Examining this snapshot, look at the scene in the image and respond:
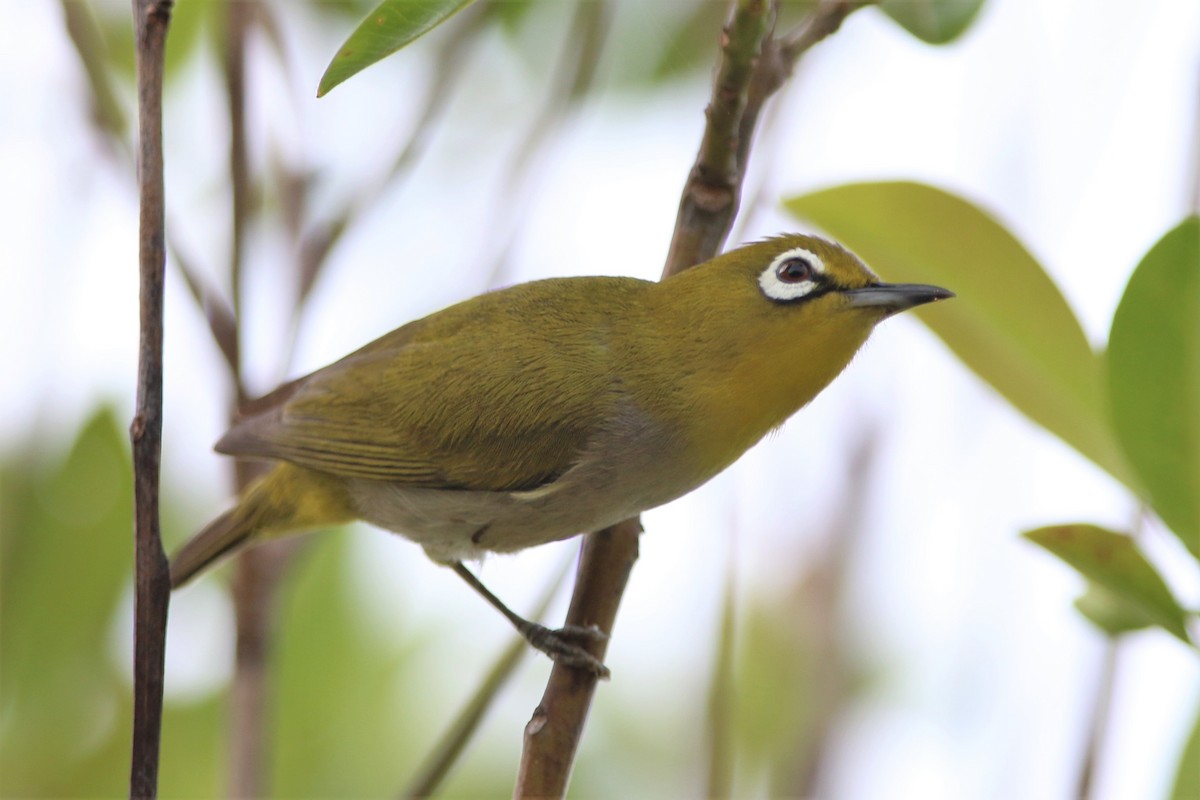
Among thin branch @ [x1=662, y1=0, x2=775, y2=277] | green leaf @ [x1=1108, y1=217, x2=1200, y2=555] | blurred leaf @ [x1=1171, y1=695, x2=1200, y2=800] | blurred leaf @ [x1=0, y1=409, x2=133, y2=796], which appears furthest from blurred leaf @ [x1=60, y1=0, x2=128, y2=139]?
blurred leaf @ [x1=1171, y1=695, x2=1200, y2=800]

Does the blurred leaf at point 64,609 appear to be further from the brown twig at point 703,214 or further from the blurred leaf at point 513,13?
the blurred leaf at point 513,13

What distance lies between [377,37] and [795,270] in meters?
1.60

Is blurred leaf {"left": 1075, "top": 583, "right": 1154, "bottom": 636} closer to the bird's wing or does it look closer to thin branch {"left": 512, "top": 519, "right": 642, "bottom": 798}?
thin branch {"left": 512, "top": 519, "right": 642, "bottom": 798}

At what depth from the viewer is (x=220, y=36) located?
3.46 m

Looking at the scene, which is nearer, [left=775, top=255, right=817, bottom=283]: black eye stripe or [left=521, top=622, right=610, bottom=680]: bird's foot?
[left=521, top=622, right=610, bottom=680]: bird's foot

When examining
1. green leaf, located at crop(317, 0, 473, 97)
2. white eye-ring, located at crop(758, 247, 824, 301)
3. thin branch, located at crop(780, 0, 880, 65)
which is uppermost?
thin branch, located at crop(780, 0, 880, 65)

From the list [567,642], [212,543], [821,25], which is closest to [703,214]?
[821,25]

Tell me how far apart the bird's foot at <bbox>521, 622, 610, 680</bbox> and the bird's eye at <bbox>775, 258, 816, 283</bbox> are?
973mm

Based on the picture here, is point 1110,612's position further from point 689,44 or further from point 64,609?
point 64,609

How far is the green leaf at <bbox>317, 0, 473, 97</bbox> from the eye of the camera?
169cm

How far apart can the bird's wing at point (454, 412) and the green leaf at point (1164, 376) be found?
4.68ft

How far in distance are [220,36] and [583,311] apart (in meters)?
1.22

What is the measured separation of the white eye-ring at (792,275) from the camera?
3.07 m

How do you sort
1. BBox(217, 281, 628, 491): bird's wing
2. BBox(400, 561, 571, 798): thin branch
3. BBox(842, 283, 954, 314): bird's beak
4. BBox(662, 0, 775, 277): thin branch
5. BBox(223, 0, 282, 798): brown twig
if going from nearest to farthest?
BBox(662, 0, 775, 277): thin branch, BBox(400, 561, 571, 798): thin branch, BBox(223, 0, 282, 798): brown twig, BBox(842, 283, 954, 314): bird's beak, BBox(217, 281, 628, 491): bird's wing
